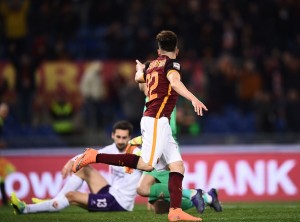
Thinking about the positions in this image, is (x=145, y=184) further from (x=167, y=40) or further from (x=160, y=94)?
(x=167, y=40)

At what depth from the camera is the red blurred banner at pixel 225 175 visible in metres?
16.6

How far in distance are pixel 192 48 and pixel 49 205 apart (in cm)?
897

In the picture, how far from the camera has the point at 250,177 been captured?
54.9 feet

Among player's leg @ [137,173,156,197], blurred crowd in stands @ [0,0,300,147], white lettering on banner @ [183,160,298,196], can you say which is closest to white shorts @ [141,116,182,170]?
player's leg @ [137,173,156,197]

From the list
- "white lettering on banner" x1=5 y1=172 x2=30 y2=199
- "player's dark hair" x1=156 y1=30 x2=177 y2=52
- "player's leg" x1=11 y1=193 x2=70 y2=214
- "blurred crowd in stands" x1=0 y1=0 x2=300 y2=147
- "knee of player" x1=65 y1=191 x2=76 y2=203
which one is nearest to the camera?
"player's dark hair" x1=156 y1=30 x2=177 y2=52

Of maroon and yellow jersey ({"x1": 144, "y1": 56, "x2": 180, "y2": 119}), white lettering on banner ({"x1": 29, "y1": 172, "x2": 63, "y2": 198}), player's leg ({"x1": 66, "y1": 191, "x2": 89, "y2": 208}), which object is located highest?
maroon and yellow jersey ({"x1": 144, "y1": 56, "x2": 180, "y2": 119})

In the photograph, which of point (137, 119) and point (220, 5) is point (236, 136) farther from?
point (220, 5)

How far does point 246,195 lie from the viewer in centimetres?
1662

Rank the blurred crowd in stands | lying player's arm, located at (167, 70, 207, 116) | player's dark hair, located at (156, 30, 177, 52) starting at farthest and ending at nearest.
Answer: the blurred crowd in stands < player's dark hair, located at (156, 30, 177, 52) < lying player's arm, located at (167, 70, 207, 116)

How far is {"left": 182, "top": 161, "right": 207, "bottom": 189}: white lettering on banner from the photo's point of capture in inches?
659

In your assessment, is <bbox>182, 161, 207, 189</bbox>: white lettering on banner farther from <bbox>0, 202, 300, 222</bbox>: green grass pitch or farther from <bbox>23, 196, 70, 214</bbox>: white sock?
<bbox>23, 196, 70, 214</bbox>: white sock

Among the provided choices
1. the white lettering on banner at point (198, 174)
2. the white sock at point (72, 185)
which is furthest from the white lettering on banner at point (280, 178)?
the white sock at point (72, 185)

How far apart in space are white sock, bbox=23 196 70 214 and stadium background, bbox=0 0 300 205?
15.8 ft

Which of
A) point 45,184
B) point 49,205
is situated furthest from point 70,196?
point 45,184
